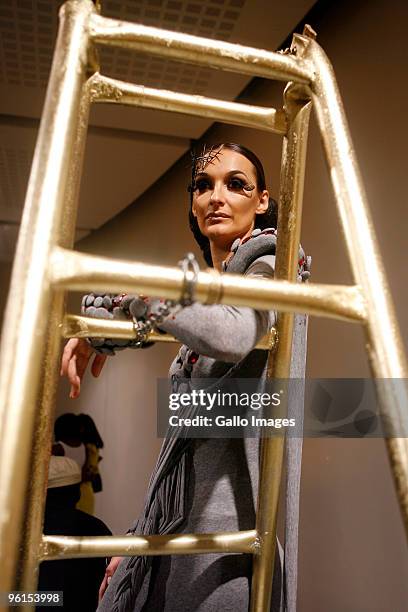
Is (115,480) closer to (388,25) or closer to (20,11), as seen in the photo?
(20,11)

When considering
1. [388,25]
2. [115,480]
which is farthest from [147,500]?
[115,480]

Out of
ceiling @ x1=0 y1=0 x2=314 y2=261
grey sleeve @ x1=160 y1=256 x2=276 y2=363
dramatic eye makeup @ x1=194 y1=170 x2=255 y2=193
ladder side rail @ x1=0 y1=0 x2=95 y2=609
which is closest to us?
ladder side rail @ x1=0 y1=0 x2=95 y2=609

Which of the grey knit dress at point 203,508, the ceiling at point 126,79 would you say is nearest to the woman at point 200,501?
the grey knit dress at point 203,508

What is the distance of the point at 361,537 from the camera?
1.22 metres

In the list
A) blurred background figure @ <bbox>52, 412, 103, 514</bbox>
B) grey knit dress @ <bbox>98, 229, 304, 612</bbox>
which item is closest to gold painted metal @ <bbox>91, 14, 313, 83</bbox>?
grey knit dress @ <bbox>98, 229, 304, 612</bbox>

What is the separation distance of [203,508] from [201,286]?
36 centimetres

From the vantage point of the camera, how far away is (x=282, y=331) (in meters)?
0.63

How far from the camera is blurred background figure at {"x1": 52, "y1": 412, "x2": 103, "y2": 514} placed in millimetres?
2537

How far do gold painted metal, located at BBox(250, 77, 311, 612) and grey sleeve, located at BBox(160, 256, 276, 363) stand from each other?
0.15 m

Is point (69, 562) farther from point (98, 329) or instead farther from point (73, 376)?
point (98, 329)

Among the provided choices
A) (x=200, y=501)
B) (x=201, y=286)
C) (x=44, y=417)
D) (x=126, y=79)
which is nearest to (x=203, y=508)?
(x=200, y=501)

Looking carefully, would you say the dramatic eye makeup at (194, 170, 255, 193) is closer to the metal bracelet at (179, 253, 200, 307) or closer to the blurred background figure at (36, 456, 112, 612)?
the metal bracelet at (179, 253, 200, 307)

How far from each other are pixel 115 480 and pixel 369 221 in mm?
2525

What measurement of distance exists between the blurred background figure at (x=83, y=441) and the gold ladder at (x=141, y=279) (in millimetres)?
1993
